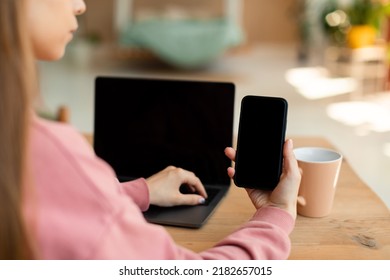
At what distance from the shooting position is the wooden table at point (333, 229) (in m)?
0.75

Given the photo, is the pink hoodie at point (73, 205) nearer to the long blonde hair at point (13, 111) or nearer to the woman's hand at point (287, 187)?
the long blonde hair at point (13, 111)

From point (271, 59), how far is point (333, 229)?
16.7ft

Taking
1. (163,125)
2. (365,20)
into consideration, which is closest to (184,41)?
(365,20)

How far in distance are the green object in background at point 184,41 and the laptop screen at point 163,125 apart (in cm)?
370

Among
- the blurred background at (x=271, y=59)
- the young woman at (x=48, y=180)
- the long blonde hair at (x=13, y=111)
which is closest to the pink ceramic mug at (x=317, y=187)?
the young woman at (x=48, y=180)

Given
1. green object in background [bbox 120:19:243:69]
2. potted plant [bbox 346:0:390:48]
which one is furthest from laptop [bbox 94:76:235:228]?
green object in background [bbox 120:19:243:69]

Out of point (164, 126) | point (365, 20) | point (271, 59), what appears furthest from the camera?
point (271, 59)

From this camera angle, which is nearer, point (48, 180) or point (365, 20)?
point (48, 180)

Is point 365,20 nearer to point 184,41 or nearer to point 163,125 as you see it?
point 184,41

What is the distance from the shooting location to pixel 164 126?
1.05 meters

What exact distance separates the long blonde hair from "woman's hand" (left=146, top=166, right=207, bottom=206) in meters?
0.40

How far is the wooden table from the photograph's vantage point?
748 mm

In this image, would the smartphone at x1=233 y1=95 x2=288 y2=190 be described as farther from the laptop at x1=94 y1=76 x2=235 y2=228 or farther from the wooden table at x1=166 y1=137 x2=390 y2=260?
the laptop at x1=94 y1=76 x2=235 y2=228
